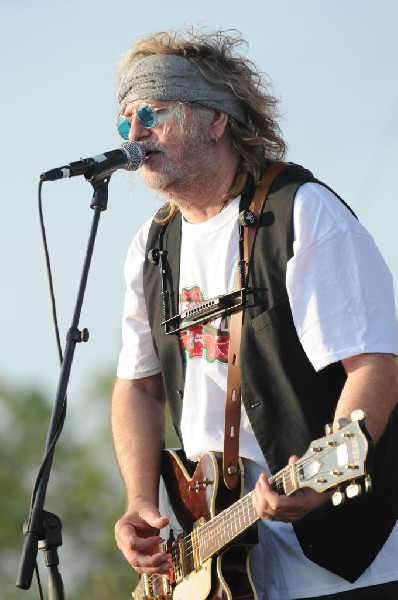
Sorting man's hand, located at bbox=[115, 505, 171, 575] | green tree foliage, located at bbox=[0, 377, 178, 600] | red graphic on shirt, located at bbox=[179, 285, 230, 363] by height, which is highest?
red graphic on shirt, located at bbox=[179, 285, 230, 363]

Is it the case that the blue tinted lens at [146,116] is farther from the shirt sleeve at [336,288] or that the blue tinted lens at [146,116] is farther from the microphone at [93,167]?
the shirt sleeve at [336,288]

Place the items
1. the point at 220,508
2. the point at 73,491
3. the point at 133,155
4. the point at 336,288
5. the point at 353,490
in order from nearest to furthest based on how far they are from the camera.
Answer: the point at 353,490 → the point at 336,288 → the point at 220,508 → the point at 133,155 → the point at 73,491

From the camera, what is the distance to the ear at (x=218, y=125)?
477cm

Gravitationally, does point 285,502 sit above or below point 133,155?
below

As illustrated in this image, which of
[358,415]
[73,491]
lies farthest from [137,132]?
[73,491]

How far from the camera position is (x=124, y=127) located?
15.6 feet

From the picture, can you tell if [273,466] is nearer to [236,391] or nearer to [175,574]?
[236,391]

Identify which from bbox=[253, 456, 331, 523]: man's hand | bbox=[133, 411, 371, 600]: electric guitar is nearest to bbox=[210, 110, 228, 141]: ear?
bbox=[133, 411, 371, 600]: electric guitar

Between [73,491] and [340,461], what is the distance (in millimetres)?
22882

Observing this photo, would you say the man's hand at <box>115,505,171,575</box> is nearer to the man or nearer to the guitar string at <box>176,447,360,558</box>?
the man

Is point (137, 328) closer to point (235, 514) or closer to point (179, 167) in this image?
point (179, 167)

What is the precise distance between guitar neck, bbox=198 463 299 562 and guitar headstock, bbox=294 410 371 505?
0.09 meters

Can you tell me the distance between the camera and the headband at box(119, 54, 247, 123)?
186 inches

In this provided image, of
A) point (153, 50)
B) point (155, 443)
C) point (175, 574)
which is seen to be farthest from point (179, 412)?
point (153, 50)
